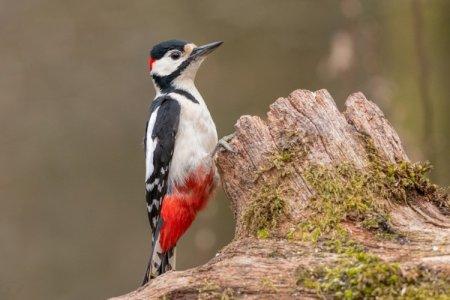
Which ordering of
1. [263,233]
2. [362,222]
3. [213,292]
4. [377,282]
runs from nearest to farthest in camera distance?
1. [377,282]
2. [213,292]
3. [362,222]
4. [263,233]

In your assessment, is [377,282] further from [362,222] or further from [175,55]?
[175,55]

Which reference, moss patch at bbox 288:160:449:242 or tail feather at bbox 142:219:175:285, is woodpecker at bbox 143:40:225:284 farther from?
moss patch at bbox 288:160:449:242


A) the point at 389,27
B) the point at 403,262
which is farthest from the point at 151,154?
the point at 403,262

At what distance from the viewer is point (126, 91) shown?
6520 mm

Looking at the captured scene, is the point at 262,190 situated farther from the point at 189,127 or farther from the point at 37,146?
the point at 37,146

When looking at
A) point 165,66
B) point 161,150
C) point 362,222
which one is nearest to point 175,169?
point 161,150

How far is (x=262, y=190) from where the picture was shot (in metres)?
3.62

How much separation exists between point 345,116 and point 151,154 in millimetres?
1452

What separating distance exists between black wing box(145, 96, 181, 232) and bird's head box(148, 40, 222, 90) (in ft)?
0.73

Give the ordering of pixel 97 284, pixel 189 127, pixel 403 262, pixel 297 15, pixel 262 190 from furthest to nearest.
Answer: pixel 97 284
pixel 297 15
pixel 189 127
pixel 262 190
pixel 403 262

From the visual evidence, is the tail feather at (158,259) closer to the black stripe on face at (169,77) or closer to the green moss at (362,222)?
the black stripe on face at (169,77)

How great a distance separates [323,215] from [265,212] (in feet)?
0.78

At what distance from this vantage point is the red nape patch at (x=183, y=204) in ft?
15.8

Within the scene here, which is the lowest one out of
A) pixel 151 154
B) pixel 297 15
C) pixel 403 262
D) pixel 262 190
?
pixel 403 262
